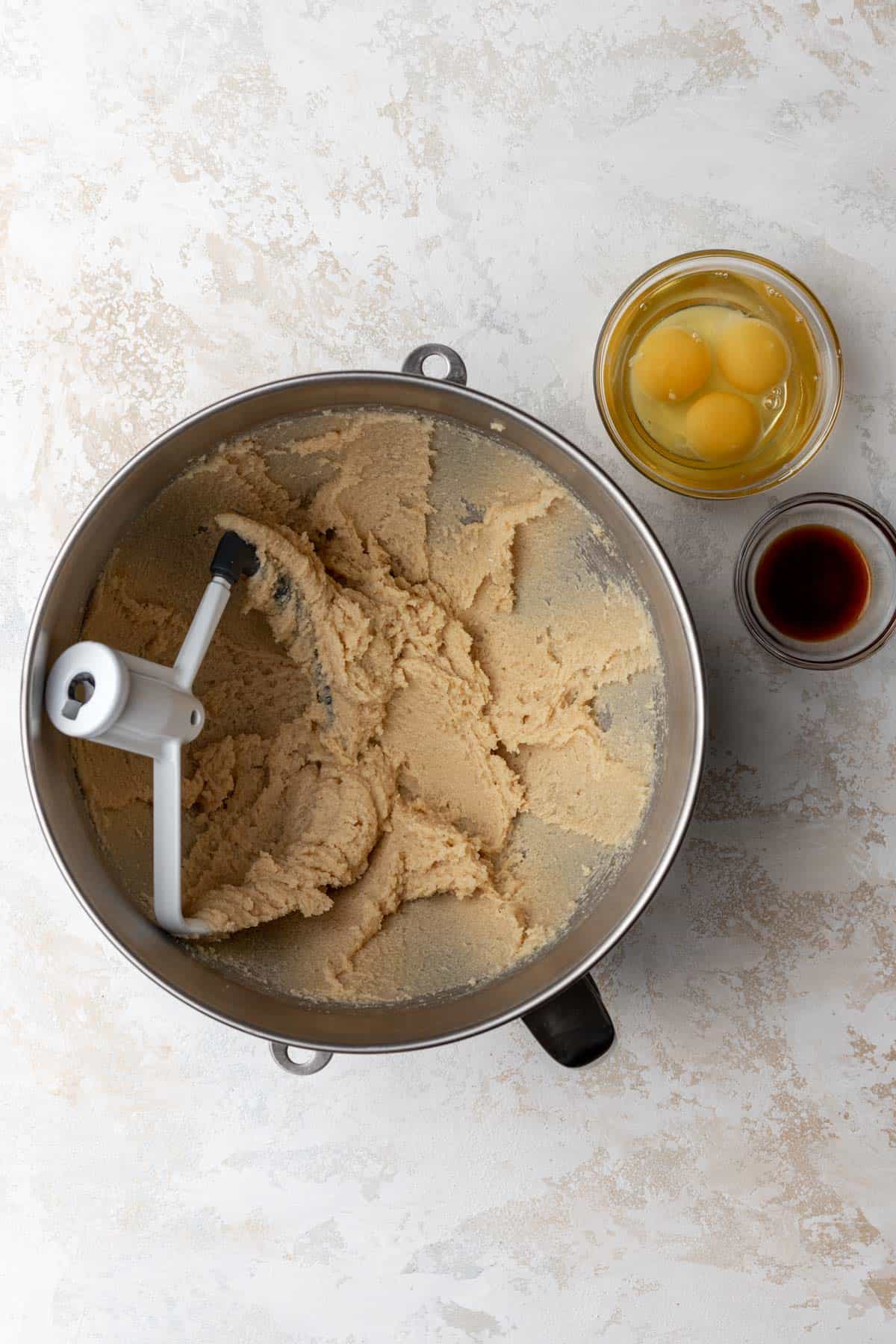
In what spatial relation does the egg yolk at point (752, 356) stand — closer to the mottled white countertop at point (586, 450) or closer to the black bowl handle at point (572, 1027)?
the mottled white countertop at point (586, 450)

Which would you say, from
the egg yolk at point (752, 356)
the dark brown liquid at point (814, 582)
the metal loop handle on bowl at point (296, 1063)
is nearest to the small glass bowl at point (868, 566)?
the dark brown liquid at point (814, 582)

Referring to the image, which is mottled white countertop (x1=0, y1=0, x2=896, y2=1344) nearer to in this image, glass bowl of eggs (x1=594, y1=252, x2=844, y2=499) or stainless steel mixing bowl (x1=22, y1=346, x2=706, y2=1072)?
glass bowl of eggs (x1=594, y1=252, x2=844, y2=499)

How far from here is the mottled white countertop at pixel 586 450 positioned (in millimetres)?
1184

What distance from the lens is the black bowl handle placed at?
3.35ft

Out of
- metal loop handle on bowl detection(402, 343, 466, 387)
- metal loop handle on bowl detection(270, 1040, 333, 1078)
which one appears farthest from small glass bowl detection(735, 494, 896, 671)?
metal loop handle on bowl detection(270, 1040, 333, 1078)

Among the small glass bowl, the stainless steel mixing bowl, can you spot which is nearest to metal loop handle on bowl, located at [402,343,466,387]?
the stainless steel mixing bowl

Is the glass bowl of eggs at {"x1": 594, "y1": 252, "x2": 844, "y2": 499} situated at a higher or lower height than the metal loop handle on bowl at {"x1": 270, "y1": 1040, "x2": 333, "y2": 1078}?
higher

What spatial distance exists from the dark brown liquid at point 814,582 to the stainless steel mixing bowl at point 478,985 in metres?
0.23

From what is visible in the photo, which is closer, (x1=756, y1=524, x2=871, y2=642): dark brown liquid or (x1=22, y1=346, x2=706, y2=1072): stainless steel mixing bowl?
(x1=22, y1=346, x2=706, y2=1072): stainless steel mixing bowl

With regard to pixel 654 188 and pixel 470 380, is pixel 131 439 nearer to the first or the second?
pixel 470 380

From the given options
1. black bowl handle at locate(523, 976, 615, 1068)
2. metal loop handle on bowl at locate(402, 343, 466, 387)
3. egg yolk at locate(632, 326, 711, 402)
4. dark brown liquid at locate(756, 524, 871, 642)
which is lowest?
black bowl handle at locate(523, 976, 615, 1068)

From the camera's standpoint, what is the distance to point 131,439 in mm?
1222

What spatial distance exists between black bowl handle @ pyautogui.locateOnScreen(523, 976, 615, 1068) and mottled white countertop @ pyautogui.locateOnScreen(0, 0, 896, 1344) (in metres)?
0.19

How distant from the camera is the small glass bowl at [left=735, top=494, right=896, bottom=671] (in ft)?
3.75
